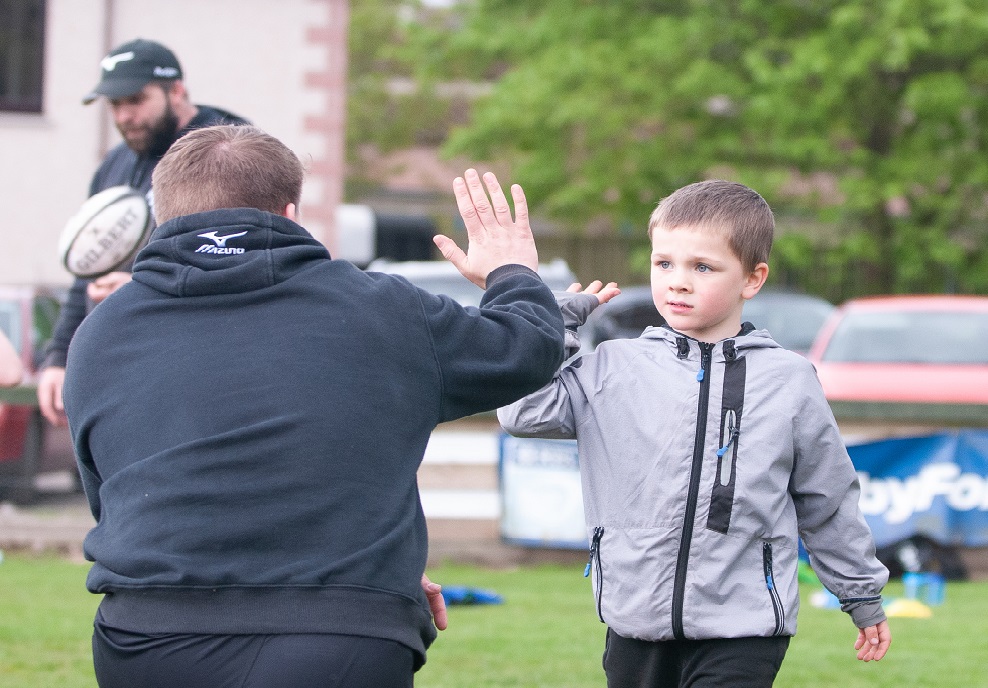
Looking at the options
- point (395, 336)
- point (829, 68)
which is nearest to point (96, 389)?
point (395, 336)

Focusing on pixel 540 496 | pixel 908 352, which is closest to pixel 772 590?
pixel 540 496

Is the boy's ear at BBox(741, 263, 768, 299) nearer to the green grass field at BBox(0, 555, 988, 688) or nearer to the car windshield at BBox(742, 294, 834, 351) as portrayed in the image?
the green grass field at BBox(0, 555, 988, 688)

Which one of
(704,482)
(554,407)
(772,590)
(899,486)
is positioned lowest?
(899,486)

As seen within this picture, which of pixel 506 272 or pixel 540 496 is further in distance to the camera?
pixel 540 496

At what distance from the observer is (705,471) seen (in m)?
3.03

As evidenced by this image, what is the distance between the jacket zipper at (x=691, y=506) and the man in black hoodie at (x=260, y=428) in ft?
2.01

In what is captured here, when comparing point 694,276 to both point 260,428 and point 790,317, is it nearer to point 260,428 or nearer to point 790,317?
point 260,428

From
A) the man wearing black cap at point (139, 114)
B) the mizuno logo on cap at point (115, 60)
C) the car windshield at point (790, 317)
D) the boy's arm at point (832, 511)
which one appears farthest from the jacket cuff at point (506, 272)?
the car windshield at point (790, 317)

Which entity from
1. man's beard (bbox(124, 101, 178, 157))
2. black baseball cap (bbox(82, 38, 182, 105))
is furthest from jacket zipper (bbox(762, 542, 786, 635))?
black baseball cap (bbox(82, 38, 182, 105))

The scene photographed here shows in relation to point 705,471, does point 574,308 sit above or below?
above

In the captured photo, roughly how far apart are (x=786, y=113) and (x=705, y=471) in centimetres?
1620

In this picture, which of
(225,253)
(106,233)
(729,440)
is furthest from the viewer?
(106,233)

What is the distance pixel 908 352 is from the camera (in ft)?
36.2

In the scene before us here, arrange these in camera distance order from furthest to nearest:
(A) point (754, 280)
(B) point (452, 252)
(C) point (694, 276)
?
(A) point (754, 280) → (C) point (694, 276) → (B) point (452, 252)
